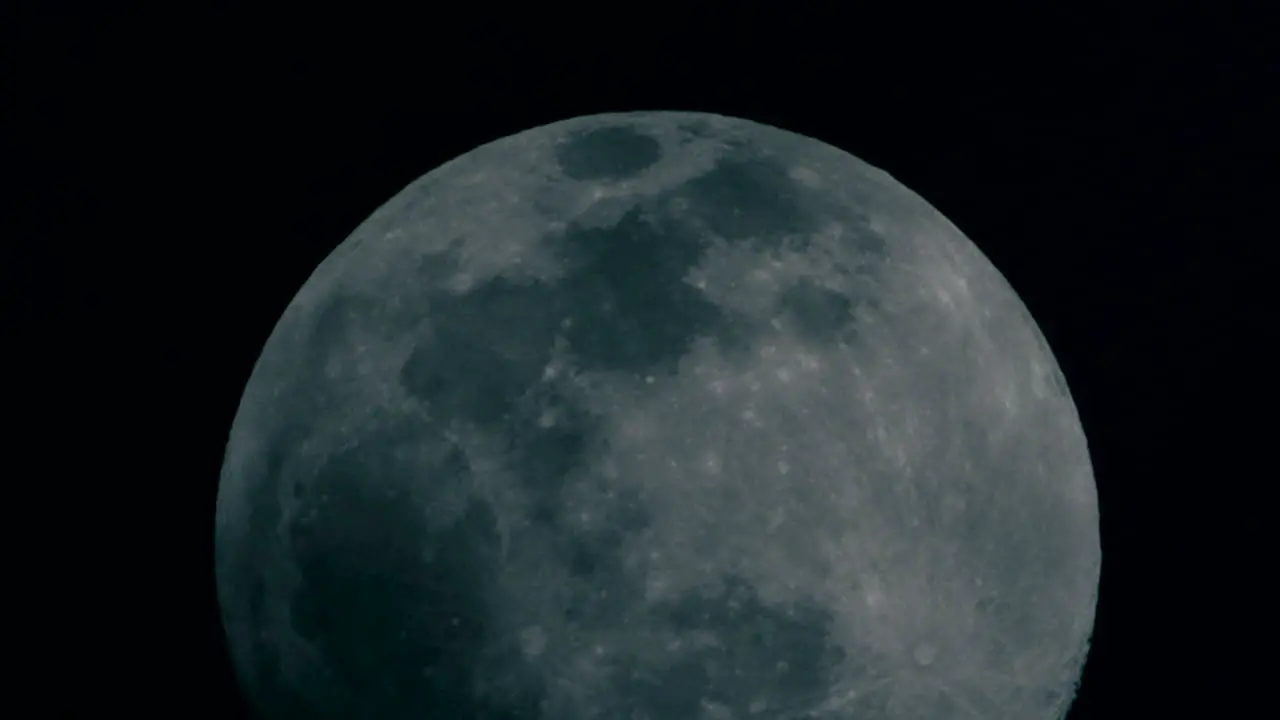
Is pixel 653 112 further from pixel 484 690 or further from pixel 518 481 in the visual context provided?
pixel 484 690

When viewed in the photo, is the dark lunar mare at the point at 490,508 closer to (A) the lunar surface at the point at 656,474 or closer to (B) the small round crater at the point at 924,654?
(A) the lunar surface at the point at 656,474

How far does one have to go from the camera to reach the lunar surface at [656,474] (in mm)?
3205

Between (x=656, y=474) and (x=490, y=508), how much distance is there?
0.49 metres

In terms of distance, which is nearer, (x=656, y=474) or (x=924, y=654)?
(x=656, y=474)

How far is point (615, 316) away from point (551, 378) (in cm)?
28

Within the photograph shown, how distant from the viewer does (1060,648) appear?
3744 millimetres

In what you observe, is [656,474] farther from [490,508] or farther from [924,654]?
[924,654]

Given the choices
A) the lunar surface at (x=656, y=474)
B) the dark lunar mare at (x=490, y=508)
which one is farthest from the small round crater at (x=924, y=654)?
the dark lunar mare at (x=490, y=508)

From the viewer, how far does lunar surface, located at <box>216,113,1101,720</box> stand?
321cm

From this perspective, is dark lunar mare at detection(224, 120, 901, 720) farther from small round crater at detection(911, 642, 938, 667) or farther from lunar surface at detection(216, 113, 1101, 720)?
small round crater at detection(911, 642, 938, 667)

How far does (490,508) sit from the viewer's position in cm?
328

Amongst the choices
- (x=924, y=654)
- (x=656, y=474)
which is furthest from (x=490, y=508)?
(x=924, y=654)

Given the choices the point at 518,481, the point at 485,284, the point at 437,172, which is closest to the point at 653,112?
the point at 437,172

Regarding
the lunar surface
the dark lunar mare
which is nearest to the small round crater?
the lunar surface
